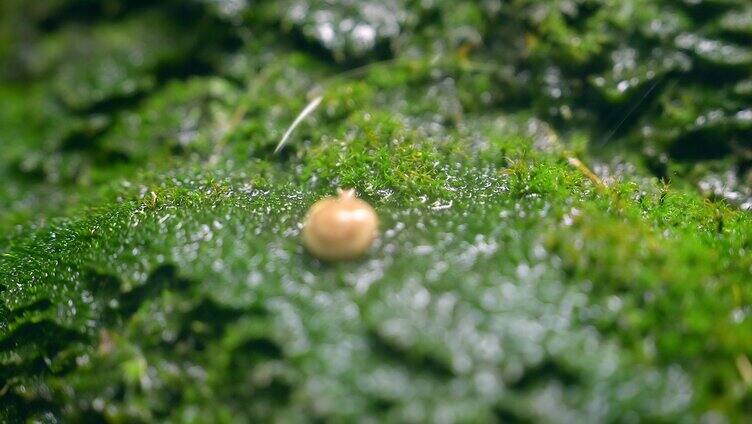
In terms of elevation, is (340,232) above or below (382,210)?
above

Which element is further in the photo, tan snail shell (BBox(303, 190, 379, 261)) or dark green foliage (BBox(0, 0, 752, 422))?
tan snail shell (BBox(303, 190, 379, 261))

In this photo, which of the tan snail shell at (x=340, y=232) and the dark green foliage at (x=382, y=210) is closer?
the dark green foliage at (x=382, y=210)

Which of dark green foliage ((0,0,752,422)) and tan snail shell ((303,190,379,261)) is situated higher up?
tan snail shell ((303,190,379,261))

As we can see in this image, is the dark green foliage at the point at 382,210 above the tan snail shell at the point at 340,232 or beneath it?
beneath

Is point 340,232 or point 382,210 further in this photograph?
point 382,210
